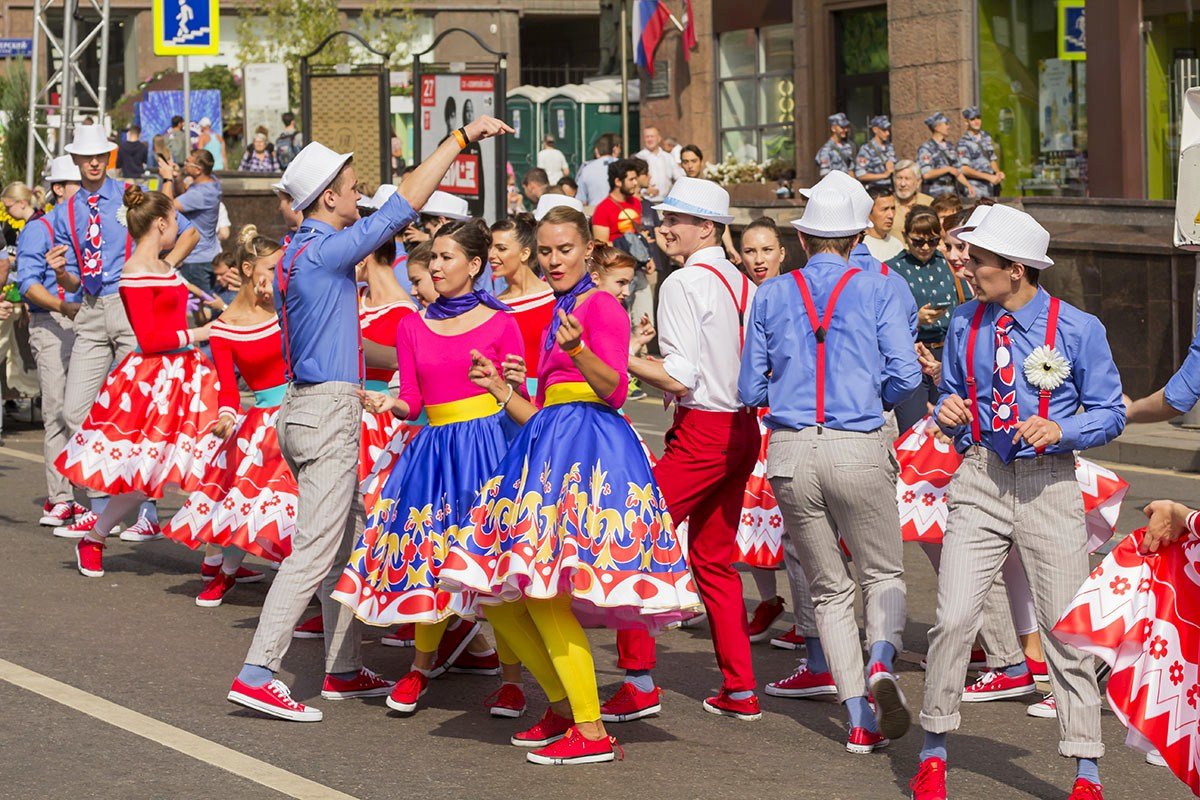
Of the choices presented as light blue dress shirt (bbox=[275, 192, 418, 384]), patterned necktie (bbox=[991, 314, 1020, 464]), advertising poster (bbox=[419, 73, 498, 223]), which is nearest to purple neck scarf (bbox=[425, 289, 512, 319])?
light blue dress shirt (bbox=[275, 192, 418, 384])

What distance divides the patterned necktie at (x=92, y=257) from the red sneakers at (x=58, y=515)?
129 centimetres

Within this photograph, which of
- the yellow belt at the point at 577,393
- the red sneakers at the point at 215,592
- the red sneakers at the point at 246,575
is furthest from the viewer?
the red sneakers at the point at 246,575

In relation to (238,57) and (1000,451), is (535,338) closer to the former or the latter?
(1000,451)

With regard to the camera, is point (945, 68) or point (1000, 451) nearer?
point (1000, 451)

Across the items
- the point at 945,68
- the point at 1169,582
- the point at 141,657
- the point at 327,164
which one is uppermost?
the point at 945,68

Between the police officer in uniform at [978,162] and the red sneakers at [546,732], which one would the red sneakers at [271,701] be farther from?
the police officer in uniform at [978,162]

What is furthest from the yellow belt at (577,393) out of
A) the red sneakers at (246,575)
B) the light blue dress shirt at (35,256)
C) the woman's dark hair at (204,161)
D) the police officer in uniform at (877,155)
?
the police officer in uniform at (877,155)

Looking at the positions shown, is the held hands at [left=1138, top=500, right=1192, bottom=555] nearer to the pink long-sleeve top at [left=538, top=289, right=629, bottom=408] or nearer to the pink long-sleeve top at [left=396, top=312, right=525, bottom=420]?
the pink long-sleeve top at [left=538, top=289, right=629, bottom=408]

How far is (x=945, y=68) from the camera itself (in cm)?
2556

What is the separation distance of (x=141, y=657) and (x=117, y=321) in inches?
146

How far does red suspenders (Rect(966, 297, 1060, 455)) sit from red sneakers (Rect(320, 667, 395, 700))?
268 cm

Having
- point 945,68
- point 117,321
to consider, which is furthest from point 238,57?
point 117,321

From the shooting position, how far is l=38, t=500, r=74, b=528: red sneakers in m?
11.6

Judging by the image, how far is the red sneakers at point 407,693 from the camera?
7.31 m
